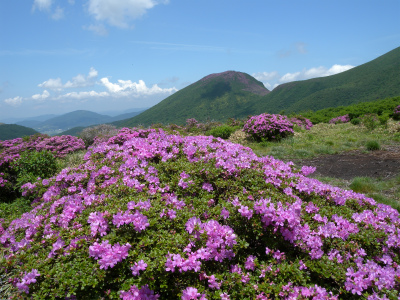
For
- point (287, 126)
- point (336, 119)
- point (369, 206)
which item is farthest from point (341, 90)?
point (369, 206)

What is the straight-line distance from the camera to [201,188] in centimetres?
334

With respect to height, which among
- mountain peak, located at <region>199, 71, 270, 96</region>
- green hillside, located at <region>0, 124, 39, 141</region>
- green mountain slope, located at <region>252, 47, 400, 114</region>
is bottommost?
green hillside, located at <region>0, 124, 39, 141</region>

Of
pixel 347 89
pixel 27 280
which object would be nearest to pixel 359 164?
pixel 27 280

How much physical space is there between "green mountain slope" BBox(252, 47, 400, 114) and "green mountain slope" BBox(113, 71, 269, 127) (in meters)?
10.5

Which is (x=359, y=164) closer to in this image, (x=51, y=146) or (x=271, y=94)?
(x=51, y=146)

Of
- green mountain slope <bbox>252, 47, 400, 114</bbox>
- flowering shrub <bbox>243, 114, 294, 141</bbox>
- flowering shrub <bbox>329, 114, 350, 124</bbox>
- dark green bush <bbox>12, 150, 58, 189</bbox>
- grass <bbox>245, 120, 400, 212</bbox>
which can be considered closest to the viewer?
grass <bbox>245, 120, 400, 212</bbox>

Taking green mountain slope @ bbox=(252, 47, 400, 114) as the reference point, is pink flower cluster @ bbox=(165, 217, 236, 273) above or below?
below

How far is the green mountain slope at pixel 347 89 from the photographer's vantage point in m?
59.2

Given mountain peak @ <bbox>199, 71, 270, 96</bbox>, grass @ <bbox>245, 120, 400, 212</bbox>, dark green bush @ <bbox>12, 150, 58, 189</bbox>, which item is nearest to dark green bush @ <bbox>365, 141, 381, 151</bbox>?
grass @ <bbox>245, 120, 400, 212</bbox>

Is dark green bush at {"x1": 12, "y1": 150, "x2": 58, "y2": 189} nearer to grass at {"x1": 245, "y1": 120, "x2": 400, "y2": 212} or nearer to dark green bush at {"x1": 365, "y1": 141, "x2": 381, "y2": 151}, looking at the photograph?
grass at {"x1": 245, "y1": 120, "x2": 400, "y2": 212}

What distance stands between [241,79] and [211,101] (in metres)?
26.4

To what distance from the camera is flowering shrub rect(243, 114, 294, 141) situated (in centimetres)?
1324

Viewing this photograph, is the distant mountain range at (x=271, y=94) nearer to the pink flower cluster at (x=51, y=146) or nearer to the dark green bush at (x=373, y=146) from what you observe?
the pink flower cluster at (x=51, y=146)

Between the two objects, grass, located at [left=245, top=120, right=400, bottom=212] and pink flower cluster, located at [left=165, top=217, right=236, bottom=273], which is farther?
grass, located at [left=245, top=120, right=400, bottom=212]
